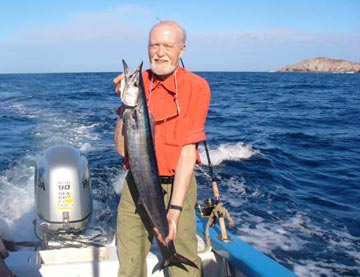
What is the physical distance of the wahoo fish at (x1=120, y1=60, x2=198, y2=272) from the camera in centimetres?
262

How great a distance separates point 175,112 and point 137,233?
3.30 feet

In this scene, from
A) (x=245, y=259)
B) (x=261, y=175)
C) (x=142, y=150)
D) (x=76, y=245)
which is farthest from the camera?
(x=261, y=175)

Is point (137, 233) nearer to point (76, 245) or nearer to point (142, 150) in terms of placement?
point (142, 150)

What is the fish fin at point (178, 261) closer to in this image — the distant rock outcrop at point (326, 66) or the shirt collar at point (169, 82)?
the shirt collar at point (169, 82)

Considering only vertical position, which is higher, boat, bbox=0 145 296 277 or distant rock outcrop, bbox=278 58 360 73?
distant rock outcrop, bbox=278 58 360 73

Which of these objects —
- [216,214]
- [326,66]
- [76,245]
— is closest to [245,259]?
[216,214]

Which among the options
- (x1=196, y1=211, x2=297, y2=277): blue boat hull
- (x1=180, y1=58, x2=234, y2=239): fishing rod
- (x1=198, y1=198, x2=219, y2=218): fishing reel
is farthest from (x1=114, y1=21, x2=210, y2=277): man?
(x1=198, y1=198, x2=219, y2=218): fishing reel

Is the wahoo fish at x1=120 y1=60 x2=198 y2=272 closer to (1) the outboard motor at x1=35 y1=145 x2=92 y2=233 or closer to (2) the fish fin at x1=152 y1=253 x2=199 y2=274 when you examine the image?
(2) the fish fin at x1=152 y1=253 x2=199 y2=274

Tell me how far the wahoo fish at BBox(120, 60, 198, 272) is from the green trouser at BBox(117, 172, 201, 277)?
→ 0.65ft

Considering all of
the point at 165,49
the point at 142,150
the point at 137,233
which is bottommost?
the point at 137,233

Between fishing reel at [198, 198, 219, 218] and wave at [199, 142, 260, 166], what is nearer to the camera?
fishing reel at [198, 198, 219, 218]

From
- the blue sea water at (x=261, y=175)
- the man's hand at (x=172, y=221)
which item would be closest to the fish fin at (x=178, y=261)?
the man's hand at (x=172, y=221)

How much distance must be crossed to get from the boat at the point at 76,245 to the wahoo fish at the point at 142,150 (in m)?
1.08

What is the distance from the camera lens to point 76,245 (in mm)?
4121
